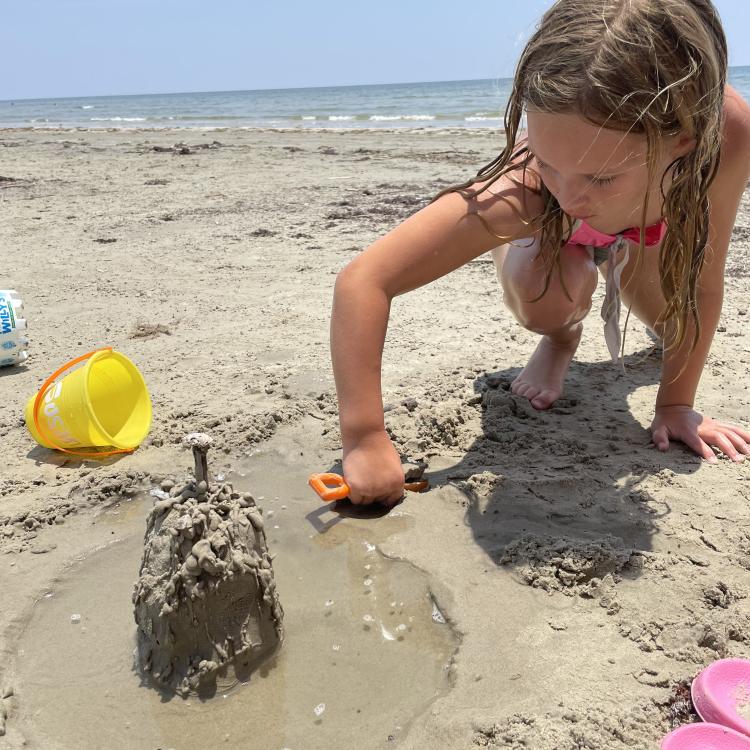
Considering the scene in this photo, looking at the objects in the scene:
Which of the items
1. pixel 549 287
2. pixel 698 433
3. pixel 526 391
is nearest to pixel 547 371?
pixel 526 391

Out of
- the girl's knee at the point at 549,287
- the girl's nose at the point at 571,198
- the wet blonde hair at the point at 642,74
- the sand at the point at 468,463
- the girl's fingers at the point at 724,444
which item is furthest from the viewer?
the girl's knee at the point at 549,287

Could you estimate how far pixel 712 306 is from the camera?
2.50 metres

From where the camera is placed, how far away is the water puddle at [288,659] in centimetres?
147

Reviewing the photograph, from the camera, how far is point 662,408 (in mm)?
2643

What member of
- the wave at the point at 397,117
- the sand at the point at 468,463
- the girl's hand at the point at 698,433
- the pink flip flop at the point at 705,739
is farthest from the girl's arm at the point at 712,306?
the wave at the point at 397,117

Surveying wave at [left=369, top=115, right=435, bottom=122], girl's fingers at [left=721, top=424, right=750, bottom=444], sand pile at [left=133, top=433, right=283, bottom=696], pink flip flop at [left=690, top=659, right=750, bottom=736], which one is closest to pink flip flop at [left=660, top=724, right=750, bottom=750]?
pink flip flop at [left=690, top=659, right=750, bottom=736]

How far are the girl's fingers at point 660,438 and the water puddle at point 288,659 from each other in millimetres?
970

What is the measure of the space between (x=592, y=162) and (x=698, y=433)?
1155 millimetres

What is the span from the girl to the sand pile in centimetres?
60

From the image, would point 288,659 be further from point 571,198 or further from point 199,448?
point 571,198

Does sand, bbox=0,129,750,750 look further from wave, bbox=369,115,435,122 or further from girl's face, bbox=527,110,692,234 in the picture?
wave, bbox=369,115,435,122

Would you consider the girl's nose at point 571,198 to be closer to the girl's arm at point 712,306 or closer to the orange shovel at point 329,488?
the girl's arm at point 712,306

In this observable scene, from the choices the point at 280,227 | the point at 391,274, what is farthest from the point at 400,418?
the point at 280,227

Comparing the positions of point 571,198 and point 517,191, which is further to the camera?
point 517,191
